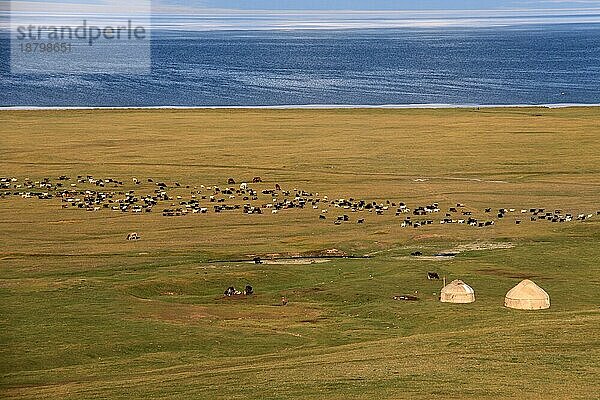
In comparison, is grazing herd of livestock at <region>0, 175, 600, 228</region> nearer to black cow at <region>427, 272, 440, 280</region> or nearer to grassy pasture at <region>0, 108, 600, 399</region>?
grassy pasture at <region>0, 108, 600, 399</region>

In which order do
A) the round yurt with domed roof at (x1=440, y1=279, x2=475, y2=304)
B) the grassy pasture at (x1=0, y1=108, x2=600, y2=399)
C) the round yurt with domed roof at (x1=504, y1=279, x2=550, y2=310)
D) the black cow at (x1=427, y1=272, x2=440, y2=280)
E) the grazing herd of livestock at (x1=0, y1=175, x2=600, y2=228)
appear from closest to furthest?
the grassy pasture at (x1=0, y1=108, x2=600, y2=399) → the round yurt with domed roof at (x1=504, y1=279, x2=550, y2=310) → the round yurt with domed roof at (x1=440, y1=279, x2=475, y2=304) → the black cow at (x1=427, y1=272, x2=440, y2=280) → the grazing herd of livestock at (x1=0, y1=175, x2=600, y2=228)

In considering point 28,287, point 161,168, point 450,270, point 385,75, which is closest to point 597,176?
point 161,168

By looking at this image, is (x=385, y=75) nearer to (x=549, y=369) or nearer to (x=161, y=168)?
(x=161, y=168)

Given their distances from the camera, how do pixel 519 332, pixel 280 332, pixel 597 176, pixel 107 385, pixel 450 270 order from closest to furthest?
pixel 107 385 < pixel 519 332 < pixel 280 332 < pixel 450 270 < pixel 597 176

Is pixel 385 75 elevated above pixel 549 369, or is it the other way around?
pixel 385 75

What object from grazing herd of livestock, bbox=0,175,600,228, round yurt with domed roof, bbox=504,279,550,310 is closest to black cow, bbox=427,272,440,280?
round yurt with domed roof, bbox=504,279,550,310

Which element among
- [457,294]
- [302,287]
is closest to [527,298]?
[457,294]
